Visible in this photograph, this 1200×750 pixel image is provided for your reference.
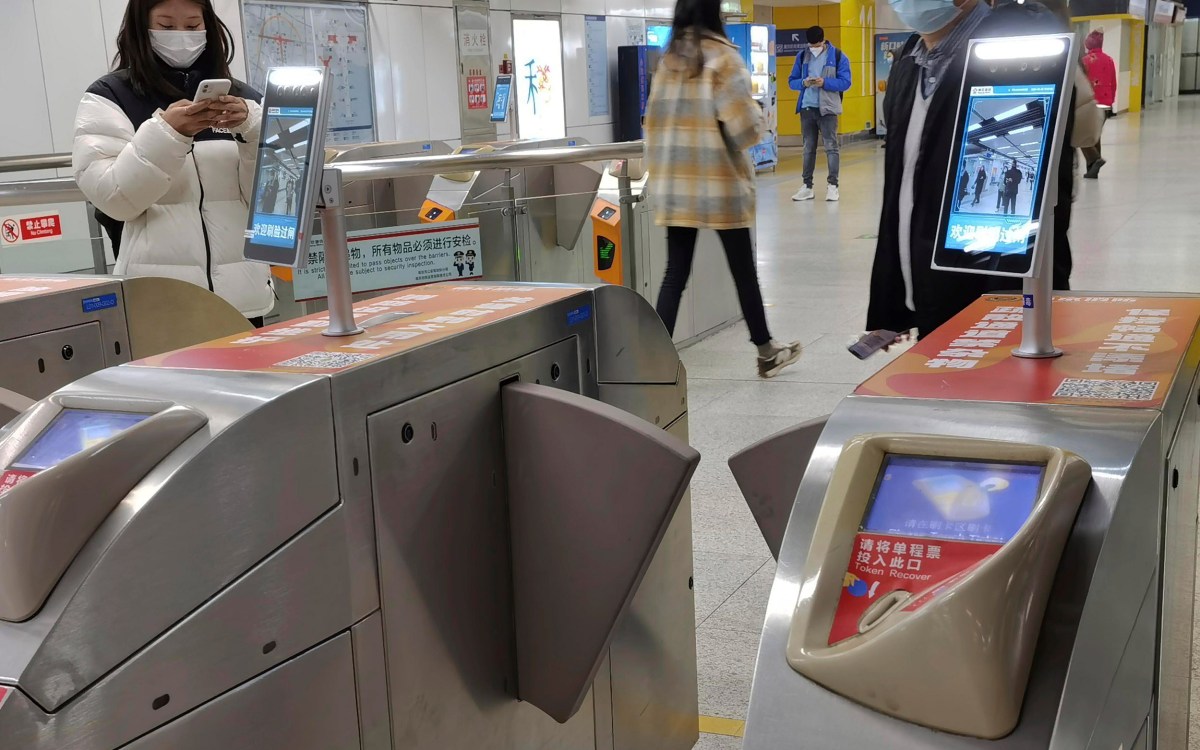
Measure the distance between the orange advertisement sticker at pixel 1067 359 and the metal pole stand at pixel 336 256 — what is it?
85 cm

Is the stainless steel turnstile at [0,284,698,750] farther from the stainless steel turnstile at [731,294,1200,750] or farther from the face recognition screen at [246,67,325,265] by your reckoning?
→ the stainless steel turnstile at [731,294,1200,750]

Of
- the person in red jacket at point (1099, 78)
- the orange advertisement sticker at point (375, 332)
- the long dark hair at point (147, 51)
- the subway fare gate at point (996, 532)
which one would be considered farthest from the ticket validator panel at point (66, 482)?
the person in red jacket at point (1099, 78)

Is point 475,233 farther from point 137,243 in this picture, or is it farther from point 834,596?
point 834,596

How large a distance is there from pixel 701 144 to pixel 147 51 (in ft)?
8.22

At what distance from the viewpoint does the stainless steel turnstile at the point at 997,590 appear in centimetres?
107

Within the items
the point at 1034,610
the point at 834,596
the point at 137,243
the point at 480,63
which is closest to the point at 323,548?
the point at 834,596

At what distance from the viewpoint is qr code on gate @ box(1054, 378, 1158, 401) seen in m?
1.28

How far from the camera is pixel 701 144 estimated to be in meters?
4.74

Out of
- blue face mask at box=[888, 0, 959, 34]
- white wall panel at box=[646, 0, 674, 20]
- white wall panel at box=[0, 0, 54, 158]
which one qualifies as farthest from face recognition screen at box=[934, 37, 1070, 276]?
white wall panel at box=[646, 0, 674, 20]

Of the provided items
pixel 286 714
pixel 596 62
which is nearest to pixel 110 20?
pixel 596 62

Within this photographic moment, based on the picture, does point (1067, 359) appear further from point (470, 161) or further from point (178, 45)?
point (470, 161)

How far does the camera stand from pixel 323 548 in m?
1.61

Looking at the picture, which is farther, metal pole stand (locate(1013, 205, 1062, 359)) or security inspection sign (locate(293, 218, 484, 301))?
security inspection sign (locate(293, 218, 484, 301))

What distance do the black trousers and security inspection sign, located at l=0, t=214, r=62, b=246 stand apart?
91.2 inches
